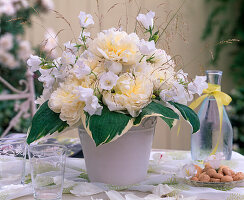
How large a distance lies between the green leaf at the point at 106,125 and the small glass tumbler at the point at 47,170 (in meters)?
0.07

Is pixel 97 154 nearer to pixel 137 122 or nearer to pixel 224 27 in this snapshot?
pixel 137 122

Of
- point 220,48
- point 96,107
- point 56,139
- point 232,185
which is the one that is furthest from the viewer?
point 220,48

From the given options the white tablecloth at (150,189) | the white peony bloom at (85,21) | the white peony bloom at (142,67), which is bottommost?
the white tablecloth at (150,189)

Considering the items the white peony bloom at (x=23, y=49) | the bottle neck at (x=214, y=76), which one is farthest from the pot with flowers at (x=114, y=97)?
the white peony bloom at (x=23, y=49)

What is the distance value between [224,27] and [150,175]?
80.0 inches

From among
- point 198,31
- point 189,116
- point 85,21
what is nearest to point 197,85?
point 189,116

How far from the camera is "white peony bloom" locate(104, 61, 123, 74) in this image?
32.4 inches

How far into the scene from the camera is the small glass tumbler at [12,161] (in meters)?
0.87

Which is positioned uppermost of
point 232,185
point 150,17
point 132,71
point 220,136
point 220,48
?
point 220,48

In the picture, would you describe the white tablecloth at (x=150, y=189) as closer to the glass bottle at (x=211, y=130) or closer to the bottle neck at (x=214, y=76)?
the glass bottle at (x=211, y=130)

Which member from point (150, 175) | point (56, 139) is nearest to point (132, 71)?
point (150, 175)

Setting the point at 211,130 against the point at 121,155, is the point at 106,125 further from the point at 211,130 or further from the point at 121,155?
the point at 211,130

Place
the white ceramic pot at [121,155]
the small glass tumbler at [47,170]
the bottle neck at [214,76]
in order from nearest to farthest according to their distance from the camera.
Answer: the small glass tumbler at [47,170]
the white ceramic pot at [121,155]
the bottle neck at [214,76]

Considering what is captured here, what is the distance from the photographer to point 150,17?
86cm
